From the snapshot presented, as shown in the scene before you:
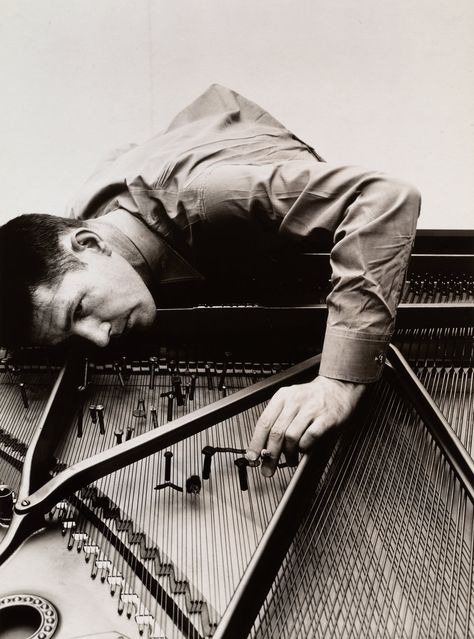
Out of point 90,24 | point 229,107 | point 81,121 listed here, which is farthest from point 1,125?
point 229,107

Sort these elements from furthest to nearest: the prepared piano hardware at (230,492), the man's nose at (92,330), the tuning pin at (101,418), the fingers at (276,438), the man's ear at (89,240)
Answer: the man's ear at (89,240), the man's nose at (92,330), the tuning pin at (101,418), the fingers at (276,438), the prepared piano hardware at (230,492)

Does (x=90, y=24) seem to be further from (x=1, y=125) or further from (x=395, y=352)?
(x=395, y=352)

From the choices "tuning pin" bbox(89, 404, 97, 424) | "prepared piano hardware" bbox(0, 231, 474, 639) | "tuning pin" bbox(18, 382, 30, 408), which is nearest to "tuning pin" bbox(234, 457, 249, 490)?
"prepared piano hardware" bbox(0, 231, 474, 639)

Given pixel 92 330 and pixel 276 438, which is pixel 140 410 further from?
pixel 276 438

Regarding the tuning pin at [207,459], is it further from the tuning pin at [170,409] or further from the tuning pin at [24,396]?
the tuning pin at [24,396]

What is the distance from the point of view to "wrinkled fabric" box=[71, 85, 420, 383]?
6.97 feet

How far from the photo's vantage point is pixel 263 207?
2.50 m

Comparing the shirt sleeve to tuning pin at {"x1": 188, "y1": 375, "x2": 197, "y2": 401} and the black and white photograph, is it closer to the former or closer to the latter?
the black and white photograph

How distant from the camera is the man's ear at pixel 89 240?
262 centimetres

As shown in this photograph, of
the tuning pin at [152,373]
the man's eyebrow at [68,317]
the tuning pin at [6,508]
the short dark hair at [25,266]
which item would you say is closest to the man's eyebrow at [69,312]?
the man's eyebrow at [68,317]

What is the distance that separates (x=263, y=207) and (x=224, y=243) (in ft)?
1.15

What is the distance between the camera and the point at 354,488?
1980mm

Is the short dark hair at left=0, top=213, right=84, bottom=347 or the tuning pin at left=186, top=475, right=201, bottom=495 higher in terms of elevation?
the short dark hair at left=0, top=213, right=84, bottom=347

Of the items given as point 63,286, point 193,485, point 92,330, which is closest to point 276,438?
point 193,485
